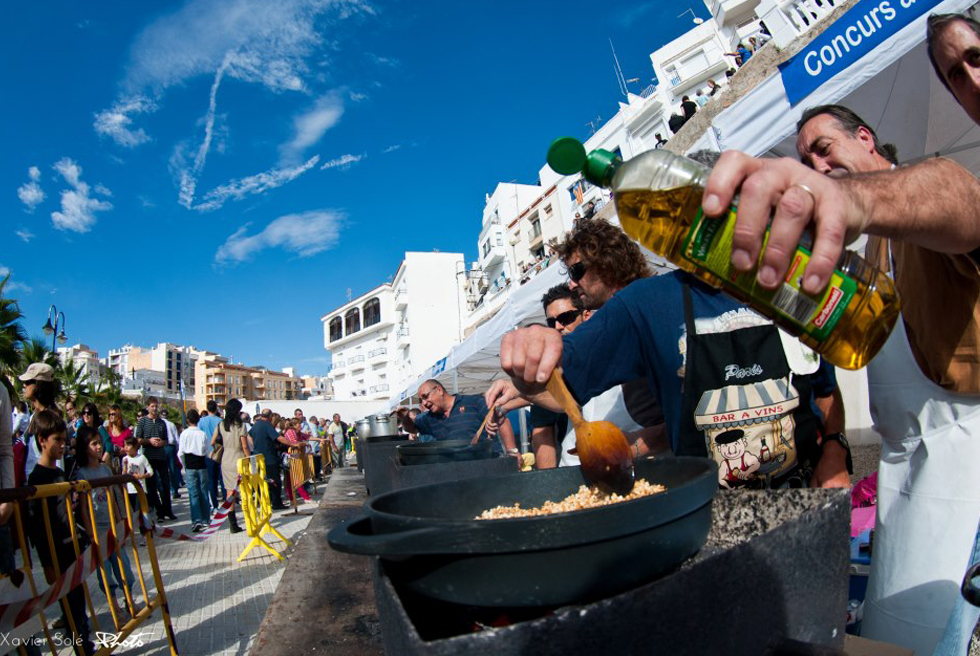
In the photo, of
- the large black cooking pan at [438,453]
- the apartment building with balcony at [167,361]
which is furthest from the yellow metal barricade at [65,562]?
the apartment building with balcony at [167,361]

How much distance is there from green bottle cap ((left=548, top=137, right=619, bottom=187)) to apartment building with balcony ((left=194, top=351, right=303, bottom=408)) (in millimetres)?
103112

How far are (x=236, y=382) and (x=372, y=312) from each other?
170 feet

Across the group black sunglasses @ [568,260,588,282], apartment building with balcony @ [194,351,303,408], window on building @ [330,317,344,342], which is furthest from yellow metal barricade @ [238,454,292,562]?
apartment building with balcony @ [194,351,303,408]

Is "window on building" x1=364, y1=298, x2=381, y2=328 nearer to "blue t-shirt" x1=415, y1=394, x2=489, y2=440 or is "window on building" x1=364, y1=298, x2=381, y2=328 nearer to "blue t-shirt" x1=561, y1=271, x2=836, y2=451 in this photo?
"blue t-shirt" x1=415, y1=394, x2=489, y2=440

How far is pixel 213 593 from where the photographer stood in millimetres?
5383

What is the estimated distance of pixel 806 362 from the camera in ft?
A: 4.72

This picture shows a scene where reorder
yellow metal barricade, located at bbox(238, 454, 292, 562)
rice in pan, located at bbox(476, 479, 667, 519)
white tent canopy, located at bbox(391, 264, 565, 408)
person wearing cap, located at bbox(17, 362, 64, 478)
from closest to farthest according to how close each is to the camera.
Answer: rice in pan, located at bbox(476, 479, 667, 519), person wearing cap, located at bbox(17, 362, 64, 478), white tent canopy, located at bbox(391, 264, 565, 408), yellow metal barricade, located at bbox(238, 454, 292, 562)

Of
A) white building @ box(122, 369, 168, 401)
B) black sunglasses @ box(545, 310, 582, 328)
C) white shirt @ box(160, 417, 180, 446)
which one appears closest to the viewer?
black sunglasses @ box(545, 310, 582, 328)

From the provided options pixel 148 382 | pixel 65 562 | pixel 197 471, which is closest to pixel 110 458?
pixel 197 471

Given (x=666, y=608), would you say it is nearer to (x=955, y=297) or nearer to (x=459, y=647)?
(x=459, y=647)

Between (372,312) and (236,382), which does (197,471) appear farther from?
(236,382)

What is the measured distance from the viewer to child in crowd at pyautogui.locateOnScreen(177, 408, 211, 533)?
832 centimetres

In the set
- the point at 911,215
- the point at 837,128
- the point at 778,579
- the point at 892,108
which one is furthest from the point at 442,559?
the point at 892,108

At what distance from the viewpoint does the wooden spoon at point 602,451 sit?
1.10 meters
